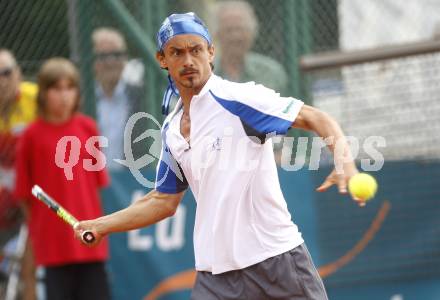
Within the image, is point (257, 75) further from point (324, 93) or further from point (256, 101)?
point (256, 101)

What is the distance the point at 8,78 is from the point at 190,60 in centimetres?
331

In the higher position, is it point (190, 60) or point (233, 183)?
point (190, 60)

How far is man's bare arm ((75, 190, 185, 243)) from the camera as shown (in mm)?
4875

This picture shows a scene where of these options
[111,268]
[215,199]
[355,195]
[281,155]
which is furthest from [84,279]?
[355,195]

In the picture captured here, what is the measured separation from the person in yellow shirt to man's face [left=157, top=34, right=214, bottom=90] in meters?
3.07

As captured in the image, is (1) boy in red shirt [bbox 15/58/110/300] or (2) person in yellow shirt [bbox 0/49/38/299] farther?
(2) person in yellow shirt [bbox 0/49/38/299]

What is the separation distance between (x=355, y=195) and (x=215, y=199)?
2.58ft

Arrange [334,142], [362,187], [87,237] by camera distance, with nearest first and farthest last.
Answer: [362,187]
[334,142]
[87,237]

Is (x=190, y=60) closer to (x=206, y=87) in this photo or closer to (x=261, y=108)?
(x=206, y=87)

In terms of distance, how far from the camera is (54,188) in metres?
7.12

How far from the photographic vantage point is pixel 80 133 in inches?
283

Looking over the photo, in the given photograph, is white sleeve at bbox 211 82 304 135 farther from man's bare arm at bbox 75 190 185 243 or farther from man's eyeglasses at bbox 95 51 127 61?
man's eyeglasses at bbox 95 51 127 61

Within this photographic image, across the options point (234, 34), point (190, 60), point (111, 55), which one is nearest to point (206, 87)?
point (190, 60)

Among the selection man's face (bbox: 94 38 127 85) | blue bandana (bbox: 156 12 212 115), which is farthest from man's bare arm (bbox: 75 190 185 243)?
man's face (bbox: 94 38 127 85)
